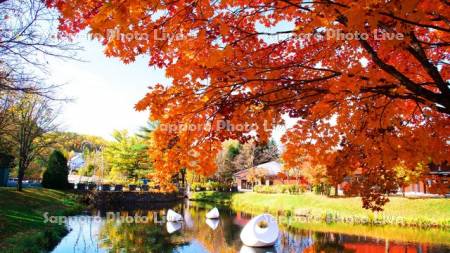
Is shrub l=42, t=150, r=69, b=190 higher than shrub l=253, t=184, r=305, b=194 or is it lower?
higher

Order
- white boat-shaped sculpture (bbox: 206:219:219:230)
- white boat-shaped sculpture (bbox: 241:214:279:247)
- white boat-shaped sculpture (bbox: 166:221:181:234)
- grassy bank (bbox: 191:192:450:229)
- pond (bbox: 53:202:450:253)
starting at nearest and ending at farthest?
pond (bbox: 53:202:450:253) < white boat-shaped sculpture (bbox: 241:214:279:247) < white boat-shaped sculpture (bbox: 166:221:181:234) < grassy bank (bbox: 191:192:450:229) < white boat-shaped sculpture (bbox: 206:219:219:230)

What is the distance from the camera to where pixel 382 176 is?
729cm

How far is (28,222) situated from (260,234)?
33.3 feet

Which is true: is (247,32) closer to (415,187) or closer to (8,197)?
(8,197)

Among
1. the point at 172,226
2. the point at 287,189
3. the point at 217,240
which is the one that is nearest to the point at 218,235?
the point at 217,240

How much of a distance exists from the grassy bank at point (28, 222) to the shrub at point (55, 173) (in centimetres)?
647

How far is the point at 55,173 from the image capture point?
31641mm

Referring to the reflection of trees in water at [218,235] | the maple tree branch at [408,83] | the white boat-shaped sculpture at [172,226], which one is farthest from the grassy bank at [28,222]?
the maple tree branch at [408,83]

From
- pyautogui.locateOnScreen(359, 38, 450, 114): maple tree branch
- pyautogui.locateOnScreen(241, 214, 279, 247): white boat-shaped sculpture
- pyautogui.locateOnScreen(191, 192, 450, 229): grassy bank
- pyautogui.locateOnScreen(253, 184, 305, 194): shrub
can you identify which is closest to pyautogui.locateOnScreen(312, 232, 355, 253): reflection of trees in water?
pyautogui.locateOnScreen(241, 214, 279, 247): white boat-shaped sculpture

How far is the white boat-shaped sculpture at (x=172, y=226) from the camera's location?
857 inches

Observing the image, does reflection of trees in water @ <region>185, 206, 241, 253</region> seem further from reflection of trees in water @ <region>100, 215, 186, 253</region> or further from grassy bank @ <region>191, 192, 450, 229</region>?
grassy bank @ <region>191, 192, 450, 229</region>

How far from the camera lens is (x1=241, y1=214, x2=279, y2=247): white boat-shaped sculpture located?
1738 cm

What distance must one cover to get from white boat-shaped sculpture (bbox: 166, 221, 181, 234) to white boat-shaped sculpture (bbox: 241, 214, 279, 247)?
216 inches

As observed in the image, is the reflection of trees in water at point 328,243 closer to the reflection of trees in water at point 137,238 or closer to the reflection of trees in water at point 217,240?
the reflection of trees in water at point 217,240
